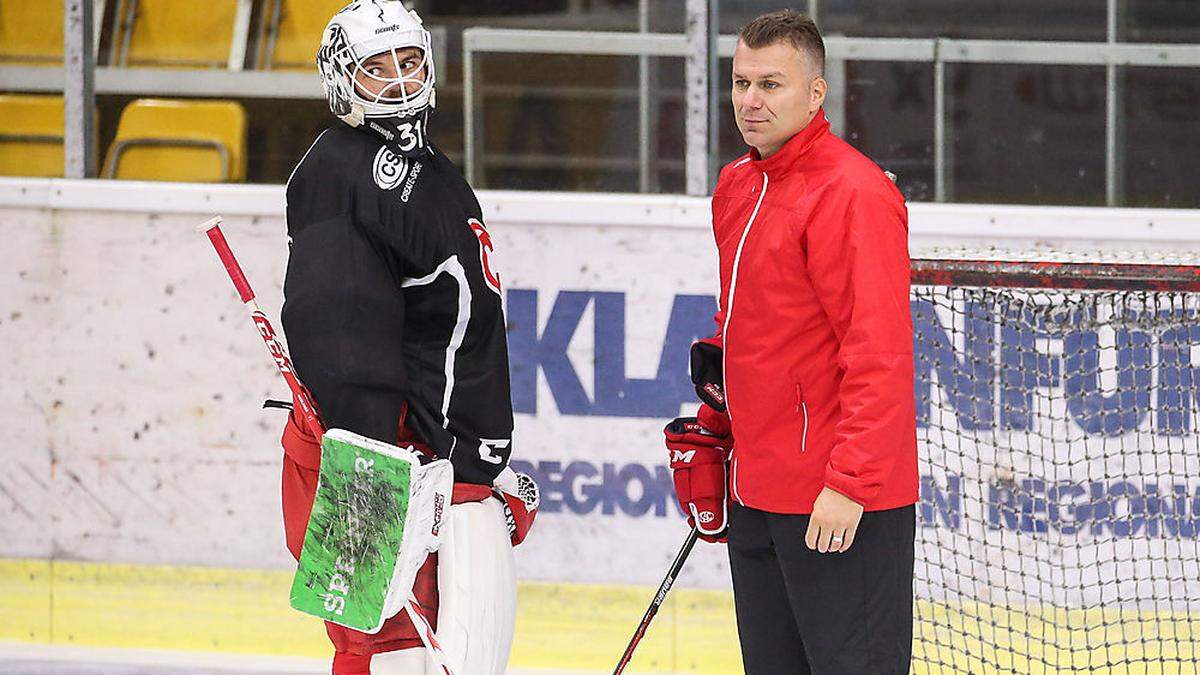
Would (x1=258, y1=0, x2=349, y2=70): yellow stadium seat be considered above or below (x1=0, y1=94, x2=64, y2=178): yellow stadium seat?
above

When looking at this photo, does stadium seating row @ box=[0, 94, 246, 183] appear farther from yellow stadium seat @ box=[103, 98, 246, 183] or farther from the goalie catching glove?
the goalie catching glove

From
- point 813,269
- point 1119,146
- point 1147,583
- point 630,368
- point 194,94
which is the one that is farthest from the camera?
point 194,94

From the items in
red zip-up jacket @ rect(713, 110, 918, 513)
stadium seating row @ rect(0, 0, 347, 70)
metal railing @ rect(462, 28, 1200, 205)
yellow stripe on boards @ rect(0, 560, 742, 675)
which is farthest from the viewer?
stadium seating row @ rect(0, 0, 347, 70)

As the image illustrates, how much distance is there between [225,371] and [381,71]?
1789 mm

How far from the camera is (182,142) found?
4672mm

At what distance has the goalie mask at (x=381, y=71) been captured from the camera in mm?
2539

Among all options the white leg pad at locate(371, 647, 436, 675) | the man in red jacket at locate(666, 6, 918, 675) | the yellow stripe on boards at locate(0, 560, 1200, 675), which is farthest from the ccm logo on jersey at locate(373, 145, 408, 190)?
the yellow stripe on boards at locate(0, 560, 1200, 675)

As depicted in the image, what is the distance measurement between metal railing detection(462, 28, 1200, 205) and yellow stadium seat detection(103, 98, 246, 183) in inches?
24.3

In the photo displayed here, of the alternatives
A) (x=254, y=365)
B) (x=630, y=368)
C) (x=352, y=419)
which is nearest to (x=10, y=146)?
(x=254, y=365)

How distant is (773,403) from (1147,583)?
5.20ft

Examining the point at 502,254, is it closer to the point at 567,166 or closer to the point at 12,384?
the point at 567,166

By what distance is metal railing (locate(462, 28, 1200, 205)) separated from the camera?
4.53m

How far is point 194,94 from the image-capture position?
492 cm

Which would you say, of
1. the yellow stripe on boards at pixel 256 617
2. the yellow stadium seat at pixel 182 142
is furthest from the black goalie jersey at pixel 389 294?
the yellow stadium seat at pixel 182 142
